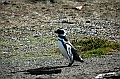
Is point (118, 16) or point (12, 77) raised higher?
point (12, 77)

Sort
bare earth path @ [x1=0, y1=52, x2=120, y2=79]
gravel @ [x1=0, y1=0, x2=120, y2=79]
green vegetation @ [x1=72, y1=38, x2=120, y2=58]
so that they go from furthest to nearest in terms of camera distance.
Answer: green vegetation @ [x1=72, y1=38, x2=120, y2=58] → gravel @ [x1=0, y1=0, x2=120, y2=79] → bare earth path @ [x1=0, y1=52, x2=120, y2=79]

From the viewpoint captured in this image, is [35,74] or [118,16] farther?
[118,16]

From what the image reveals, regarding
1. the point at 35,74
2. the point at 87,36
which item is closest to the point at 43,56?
the point at 35,74

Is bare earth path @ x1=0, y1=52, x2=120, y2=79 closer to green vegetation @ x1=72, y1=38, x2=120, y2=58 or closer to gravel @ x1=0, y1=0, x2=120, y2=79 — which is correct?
gravel @ x1=0, y1=0, x2=120, y2=79

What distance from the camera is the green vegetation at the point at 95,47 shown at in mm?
15504

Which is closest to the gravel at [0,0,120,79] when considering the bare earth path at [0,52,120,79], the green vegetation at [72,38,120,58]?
the bare earth path at [0,52,120,79]

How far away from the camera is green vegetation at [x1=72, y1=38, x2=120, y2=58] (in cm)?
1550

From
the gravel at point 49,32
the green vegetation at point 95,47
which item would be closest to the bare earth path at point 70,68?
the gravel at point 49,32

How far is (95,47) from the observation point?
54.7 ft

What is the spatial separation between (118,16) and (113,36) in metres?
6.53

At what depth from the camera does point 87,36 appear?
804 inches

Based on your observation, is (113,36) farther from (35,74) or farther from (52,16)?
(35,74)

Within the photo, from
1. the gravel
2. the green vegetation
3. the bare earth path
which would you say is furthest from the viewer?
the green vegetation

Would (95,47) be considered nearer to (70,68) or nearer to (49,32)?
(70,68)
